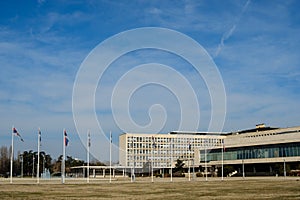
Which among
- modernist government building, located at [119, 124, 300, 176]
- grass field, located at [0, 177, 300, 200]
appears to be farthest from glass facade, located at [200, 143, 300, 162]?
grass field, located at [0, 177, 300, 200]

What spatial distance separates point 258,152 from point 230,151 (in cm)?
1323

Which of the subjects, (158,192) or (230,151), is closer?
(158,192)

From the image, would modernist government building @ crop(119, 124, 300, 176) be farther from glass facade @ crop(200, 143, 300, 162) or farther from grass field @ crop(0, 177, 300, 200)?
grass field @ crop(0, 177, 300, 200)

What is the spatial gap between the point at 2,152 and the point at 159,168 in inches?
2354

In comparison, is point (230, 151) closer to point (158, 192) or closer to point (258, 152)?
point (258, 152)

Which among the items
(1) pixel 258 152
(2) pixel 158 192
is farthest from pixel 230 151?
(2) pixel 158 192

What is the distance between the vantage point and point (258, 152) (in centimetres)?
11488

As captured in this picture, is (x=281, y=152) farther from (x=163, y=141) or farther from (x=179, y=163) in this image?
(x=163, y=141)

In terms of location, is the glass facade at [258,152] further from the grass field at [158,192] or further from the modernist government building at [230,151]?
the grass field at [158,192]

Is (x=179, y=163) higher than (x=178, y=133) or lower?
lower

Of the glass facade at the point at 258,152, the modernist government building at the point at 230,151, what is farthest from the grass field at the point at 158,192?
the glass facade at the point at 258,152

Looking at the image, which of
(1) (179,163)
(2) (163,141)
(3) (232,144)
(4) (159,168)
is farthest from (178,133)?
(3) (232,144)

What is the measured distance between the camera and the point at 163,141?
Result: 578 ft

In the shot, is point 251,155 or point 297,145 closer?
point 297,145
